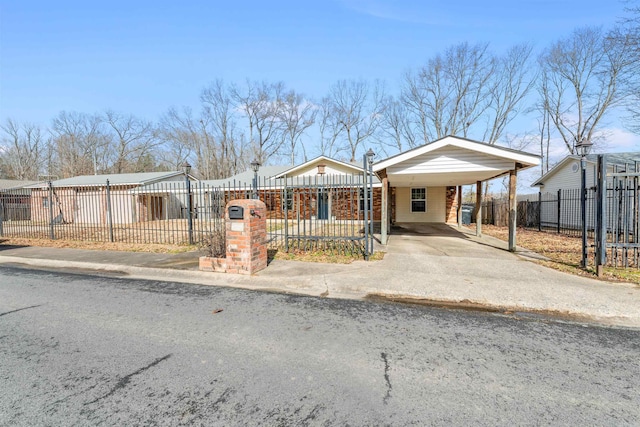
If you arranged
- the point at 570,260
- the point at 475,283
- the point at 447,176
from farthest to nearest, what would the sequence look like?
1. the point at 447,176
2. the point at 570,260
3. the point at 475,283

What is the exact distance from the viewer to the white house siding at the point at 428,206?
18219mm

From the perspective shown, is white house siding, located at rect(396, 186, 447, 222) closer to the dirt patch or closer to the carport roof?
the carport roof

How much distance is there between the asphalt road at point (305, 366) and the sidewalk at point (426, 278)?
0.58 m

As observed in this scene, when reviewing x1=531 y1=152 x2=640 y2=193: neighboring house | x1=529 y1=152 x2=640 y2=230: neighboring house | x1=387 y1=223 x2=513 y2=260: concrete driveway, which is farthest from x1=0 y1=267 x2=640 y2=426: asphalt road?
x1=531 y1=152 x2=640 y2=193: neighboring house

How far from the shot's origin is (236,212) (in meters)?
6.20

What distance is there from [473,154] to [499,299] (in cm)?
561

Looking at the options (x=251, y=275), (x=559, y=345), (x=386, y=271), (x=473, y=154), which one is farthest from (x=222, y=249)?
(x=473, y=154)

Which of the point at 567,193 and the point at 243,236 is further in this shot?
the point at 567,193

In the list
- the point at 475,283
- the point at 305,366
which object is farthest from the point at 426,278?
the point at 305,366

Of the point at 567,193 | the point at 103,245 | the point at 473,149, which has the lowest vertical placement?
the point at 103,245

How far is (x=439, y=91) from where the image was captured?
1179 inches

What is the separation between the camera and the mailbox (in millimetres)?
6176

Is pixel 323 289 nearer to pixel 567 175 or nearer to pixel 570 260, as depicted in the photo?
pixel 570 260

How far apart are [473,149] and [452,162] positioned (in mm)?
688
